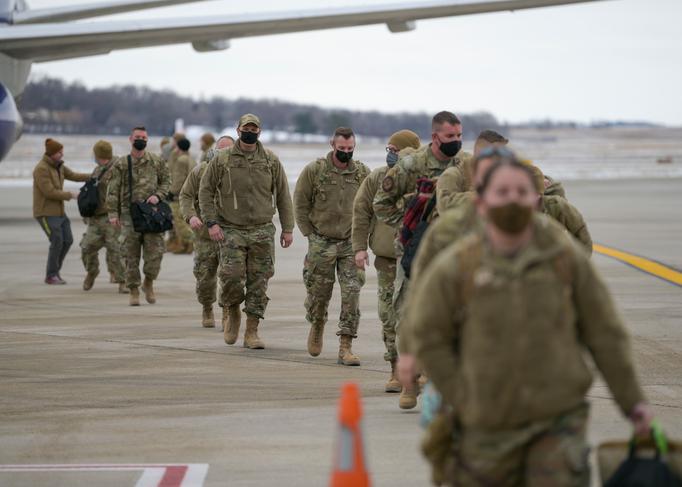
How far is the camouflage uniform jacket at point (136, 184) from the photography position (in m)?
14.6

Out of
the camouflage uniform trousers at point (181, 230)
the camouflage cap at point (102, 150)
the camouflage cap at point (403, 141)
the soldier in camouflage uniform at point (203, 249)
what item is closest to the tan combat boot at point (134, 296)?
the soldier in camouflage uniform at point (203, 249)

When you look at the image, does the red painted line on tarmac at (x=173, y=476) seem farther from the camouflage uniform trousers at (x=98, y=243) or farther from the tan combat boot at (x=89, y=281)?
the tan combat boot at (x=89, y=281)

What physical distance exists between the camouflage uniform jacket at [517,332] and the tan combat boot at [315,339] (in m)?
6.28

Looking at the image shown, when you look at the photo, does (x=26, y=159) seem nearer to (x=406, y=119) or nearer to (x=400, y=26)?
(x=400, y=26)

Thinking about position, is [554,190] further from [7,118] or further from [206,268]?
[7,118]

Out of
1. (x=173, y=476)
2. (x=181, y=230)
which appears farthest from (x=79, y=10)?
(x=173, y=476)

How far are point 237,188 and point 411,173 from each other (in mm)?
3073

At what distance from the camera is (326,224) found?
10742 millimetres

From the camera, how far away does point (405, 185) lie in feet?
28.3

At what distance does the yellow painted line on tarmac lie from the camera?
52.1 feet

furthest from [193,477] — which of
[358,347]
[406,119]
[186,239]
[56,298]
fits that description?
[406,119]

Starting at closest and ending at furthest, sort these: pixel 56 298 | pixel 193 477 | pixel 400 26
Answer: pixel 193 477 → pixel 56 298 → pixel 400 26

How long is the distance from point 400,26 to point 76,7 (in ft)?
20.5

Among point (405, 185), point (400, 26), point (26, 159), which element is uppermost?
point (400, 26)
